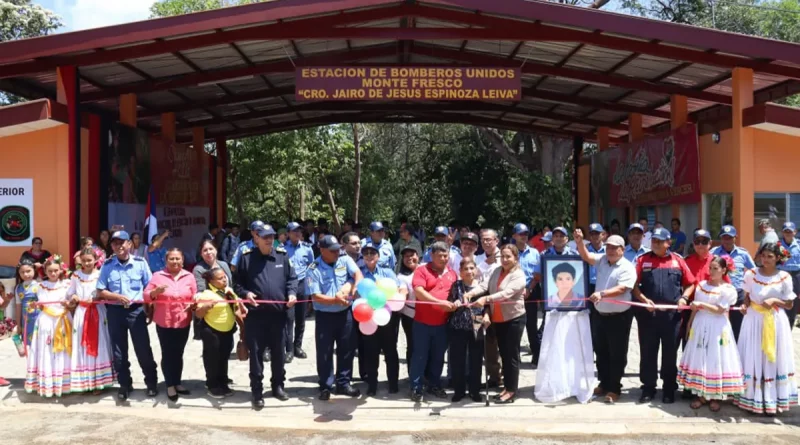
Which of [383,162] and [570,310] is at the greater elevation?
[383,162]

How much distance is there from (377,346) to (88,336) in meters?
3.04

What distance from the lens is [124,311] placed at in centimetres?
752

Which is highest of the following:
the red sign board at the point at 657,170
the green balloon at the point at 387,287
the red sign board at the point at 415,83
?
the red sign board at the point at 415,83

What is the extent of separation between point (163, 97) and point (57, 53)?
6.30 meters

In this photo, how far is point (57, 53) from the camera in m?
11.2

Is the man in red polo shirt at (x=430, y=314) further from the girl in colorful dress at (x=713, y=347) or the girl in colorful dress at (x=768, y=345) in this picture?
the girl in colorful dress at (x=768, y=345)

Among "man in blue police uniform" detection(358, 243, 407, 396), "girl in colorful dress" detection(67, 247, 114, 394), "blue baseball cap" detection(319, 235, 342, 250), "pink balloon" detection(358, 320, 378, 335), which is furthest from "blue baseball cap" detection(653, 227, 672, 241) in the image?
"girl in colorful dress" detection(67, 247, 114, 394)

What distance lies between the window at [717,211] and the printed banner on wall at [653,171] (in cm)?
25

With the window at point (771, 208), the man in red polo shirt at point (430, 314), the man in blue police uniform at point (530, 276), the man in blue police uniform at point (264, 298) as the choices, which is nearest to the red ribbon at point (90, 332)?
the man in blue police uniform at point (264, 298)

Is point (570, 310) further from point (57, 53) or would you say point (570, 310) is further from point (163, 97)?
point (163, 97)

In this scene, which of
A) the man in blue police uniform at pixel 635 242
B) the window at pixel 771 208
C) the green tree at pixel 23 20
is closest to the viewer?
the man in blue police uniform at pixel 635 242

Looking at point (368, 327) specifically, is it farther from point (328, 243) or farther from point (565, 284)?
point (565, 284)

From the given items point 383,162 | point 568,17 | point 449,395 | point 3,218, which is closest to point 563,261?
point 449,395

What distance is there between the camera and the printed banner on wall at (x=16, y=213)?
11.8 meters
